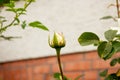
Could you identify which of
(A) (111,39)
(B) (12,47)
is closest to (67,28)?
(B) (12,47)

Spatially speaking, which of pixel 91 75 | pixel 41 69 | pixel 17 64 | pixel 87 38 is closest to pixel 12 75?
pixel 17 64

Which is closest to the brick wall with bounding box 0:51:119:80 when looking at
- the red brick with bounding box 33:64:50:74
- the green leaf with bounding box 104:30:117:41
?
the red brick with bounding box 33:64:50:74

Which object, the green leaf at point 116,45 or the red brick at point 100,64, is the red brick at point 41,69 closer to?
the red brick at point 100,64

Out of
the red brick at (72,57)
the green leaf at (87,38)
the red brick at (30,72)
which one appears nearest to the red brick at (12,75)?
the red brick at (30,72)

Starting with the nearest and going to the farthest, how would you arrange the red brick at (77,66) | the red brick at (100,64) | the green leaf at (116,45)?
the green leaf at (116,45)
the red brick at (100,64)
the red brick at (77,66)

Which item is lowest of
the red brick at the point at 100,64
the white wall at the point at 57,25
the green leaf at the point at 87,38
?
the red brick at the point at 100,64

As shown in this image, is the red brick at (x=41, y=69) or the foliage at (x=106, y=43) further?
the red brick at (x=41, y=69)

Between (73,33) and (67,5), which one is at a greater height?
(67,5)

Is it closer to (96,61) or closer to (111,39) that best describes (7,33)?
(96,61)
